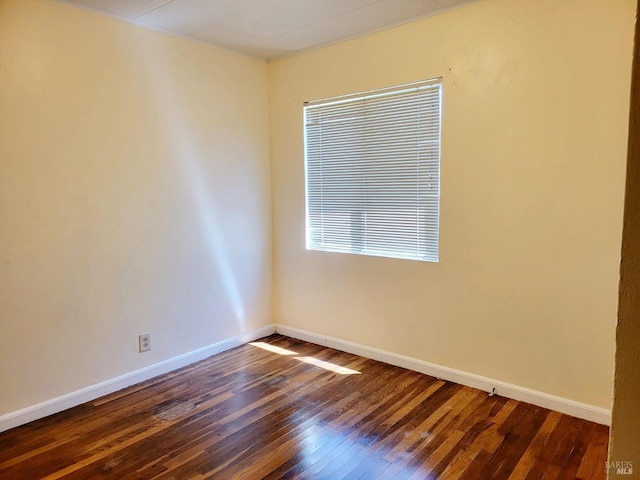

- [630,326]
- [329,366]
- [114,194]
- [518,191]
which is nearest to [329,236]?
[329,366]

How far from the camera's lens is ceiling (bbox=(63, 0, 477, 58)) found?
2576mm

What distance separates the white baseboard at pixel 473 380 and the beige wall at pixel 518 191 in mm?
49

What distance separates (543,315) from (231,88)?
281cm

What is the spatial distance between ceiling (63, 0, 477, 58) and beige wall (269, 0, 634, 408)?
16 centimetres

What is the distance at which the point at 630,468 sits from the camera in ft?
2.33

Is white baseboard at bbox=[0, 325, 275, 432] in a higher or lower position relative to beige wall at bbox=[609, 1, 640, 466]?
lower

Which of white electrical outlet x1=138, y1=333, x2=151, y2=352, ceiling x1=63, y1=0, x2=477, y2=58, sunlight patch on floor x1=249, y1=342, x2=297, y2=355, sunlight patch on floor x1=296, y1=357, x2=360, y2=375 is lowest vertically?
sunlight patch on floor x1=296, y1=357, x2=360, y2=375

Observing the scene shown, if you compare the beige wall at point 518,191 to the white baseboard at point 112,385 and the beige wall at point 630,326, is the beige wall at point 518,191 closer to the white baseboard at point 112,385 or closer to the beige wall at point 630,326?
the white baseboard at point 112,385

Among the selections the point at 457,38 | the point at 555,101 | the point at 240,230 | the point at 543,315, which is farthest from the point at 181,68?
the point at 543,315

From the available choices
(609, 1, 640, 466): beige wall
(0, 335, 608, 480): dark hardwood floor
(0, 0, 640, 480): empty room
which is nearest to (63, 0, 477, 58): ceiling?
(0, 0, 640, 480): empty room

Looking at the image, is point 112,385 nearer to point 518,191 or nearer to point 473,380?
point 473,380

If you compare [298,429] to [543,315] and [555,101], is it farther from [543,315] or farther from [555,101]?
[555,101]

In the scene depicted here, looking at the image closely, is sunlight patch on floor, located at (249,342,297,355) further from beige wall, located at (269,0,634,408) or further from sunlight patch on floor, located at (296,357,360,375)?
beige wall, located at (269,0,634,408)

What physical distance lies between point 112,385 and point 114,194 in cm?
127
